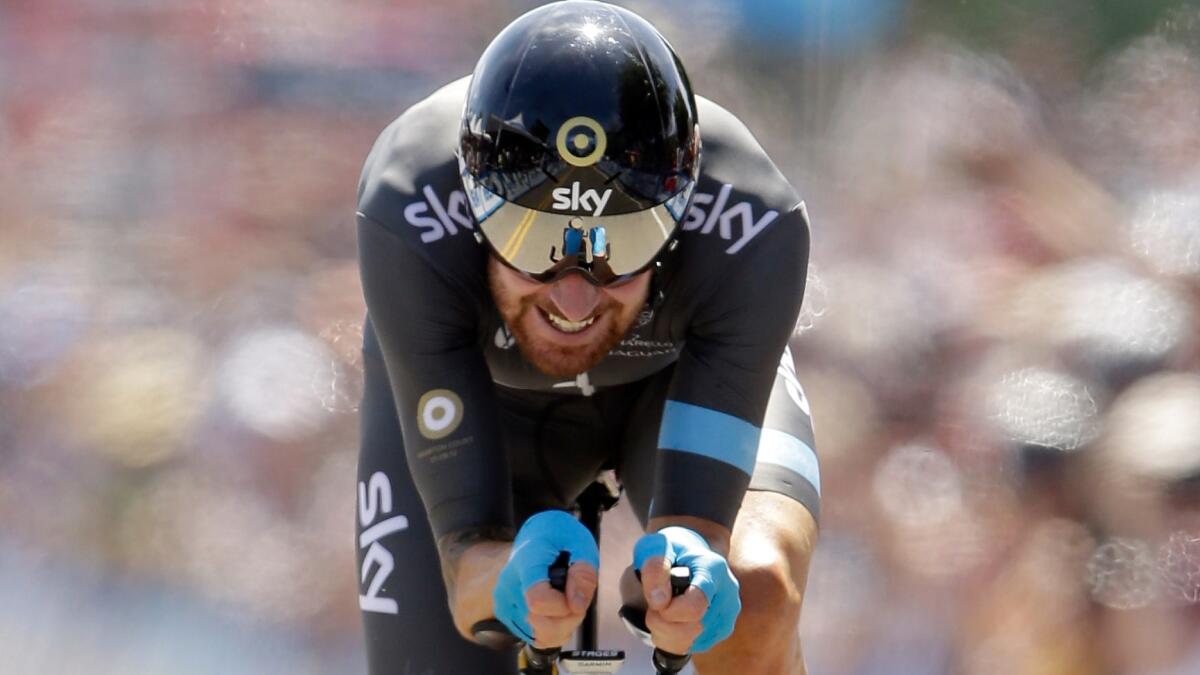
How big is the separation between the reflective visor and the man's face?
35 millimetres

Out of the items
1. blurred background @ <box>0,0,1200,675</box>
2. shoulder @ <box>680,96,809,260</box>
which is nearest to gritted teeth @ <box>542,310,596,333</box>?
shoulder @ <box>680,96,809,260</box>

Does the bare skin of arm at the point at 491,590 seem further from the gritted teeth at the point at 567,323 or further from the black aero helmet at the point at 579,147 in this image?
the black aero helmet at the point at 579,147

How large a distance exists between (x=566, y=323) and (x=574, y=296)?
0.08 metres

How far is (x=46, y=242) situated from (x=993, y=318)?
4.26m

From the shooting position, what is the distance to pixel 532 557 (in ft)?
9.25

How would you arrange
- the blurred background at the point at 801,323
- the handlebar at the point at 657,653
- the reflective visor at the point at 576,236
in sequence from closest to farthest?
the handlebar at the point at 657,653 → the reflective visor at the point at 576,236 → the blurred background at the point at 801,323

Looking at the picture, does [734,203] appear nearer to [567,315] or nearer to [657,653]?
[567,315]

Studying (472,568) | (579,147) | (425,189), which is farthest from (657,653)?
(425,189)

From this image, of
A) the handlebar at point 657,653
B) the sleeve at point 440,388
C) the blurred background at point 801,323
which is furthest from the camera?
the blurred background at point 801,323

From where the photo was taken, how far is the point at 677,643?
2854 millimetres

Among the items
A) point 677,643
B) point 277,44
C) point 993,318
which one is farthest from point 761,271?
point 277,44

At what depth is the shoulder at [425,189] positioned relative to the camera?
3346 mm

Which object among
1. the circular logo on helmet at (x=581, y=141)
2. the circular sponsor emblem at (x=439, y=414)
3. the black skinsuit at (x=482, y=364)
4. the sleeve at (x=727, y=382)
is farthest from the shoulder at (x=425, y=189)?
the sleeve at (x=727, y=382)

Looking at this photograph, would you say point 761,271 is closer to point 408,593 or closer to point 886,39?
point 408,593
